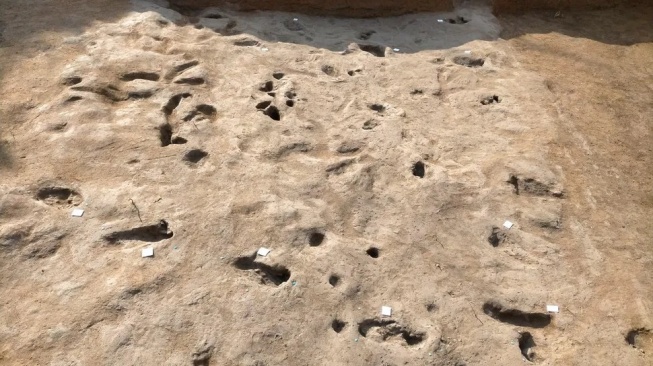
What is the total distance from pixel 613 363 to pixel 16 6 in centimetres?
538

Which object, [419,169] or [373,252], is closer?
[373,252]

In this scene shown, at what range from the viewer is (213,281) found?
3.65 metres

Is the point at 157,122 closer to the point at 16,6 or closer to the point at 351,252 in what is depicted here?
the point at 351,252

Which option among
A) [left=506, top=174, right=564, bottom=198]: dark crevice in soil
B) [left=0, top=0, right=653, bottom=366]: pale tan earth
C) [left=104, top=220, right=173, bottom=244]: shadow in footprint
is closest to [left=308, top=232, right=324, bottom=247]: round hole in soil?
[left=0, top=0, right=653, bottom=366]: pale tan earth

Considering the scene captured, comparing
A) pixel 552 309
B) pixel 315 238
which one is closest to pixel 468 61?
pixel 315 238

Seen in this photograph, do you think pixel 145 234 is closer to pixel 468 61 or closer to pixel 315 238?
pixel 315 238

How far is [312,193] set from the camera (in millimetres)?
4277

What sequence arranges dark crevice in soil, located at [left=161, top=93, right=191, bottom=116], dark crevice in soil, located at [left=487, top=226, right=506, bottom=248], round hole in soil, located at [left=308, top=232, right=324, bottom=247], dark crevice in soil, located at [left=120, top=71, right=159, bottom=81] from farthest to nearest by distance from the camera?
dark crevice in soil, located at [left=120, top=71, right=159, bottom=81], dark crevice in soil, located at [left=161, top=93, right=191, bottom=116], dark crevice in soil, located at [left=487, top=226, right=506, bottom=248], round hole in soil, located at [left=308, top=232, right=324, bottom=247]

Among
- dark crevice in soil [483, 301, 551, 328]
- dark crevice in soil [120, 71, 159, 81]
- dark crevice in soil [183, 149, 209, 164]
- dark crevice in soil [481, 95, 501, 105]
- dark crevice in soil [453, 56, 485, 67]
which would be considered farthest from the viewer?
dark crevice in soil [453, 56, 485, 67]

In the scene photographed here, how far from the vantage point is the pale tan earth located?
348 cm

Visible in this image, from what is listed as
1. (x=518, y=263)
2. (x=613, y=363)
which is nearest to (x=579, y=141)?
(x=518, y=263)

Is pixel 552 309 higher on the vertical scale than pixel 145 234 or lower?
lower

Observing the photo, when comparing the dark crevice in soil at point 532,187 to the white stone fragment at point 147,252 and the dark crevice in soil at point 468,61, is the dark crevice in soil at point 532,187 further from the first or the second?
the white stone fragment at point 147,252

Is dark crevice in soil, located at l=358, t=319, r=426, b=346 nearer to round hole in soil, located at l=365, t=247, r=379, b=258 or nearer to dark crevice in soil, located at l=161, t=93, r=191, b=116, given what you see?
round hole in soil, located at l=365, t=247, r=379, b=258
